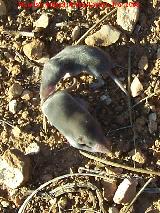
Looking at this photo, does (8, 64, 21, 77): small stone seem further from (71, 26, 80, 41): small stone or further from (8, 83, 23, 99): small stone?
(71, 26, 80, 41): small stone

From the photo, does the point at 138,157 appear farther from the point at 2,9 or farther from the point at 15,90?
the point at 2,9

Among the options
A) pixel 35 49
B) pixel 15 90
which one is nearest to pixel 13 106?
pixel 15 90

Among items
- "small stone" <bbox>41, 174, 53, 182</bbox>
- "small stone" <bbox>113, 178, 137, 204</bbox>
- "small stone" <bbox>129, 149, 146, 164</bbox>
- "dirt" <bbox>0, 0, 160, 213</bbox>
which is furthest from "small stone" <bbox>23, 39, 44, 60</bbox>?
"small stone" <bbox>113, 178, 137, 204</bbox>

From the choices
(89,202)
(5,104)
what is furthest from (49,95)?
(89,202)

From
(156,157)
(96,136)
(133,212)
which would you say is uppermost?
(96,136)

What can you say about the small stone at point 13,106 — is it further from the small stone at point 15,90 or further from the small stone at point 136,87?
the small stone at point 136,87

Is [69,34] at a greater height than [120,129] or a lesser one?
greater

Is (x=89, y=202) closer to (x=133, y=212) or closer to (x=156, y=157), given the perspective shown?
(x=133, y=212)
